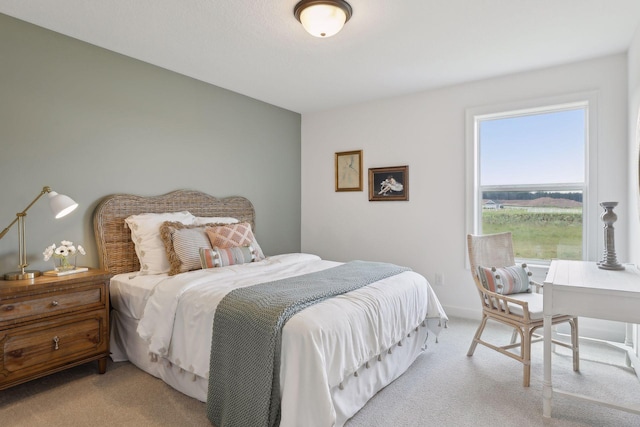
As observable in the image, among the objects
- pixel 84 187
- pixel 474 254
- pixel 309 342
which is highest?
pixel 84 187

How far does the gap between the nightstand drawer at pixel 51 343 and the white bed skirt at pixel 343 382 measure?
0.21 meters

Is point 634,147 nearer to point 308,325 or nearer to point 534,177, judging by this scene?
point 534,177

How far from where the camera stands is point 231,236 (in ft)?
10.6

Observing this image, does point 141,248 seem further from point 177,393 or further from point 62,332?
point 177,393

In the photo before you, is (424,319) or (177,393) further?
(424,319)

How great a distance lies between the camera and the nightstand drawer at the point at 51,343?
2.13 metres

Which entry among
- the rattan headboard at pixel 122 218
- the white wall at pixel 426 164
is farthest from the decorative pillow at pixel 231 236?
the white wall at pixel 426 164

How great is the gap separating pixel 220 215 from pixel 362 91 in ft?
6.71

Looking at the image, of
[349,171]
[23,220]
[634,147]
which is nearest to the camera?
[23,220]

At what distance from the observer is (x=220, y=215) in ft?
12.8

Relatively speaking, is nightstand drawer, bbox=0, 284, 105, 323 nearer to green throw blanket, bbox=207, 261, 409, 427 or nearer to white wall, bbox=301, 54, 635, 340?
green throw blanket, bbox=207, 261, 409, 427

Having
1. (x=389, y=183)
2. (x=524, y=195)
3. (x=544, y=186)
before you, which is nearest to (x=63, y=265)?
(x=389, y=183)

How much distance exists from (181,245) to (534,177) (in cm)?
333

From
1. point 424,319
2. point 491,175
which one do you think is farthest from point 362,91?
point 424,319
